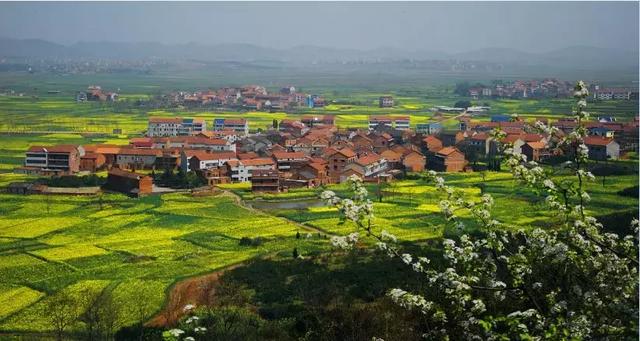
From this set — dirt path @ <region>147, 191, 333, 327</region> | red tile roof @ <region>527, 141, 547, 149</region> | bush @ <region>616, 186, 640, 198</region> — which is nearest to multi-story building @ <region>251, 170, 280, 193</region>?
dirt path @ <region>147, 191, 333, 327</region>

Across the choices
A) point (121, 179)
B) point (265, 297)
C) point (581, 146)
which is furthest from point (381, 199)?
point (581, 146)

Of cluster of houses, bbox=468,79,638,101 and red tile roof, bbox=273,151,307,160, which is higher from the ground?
cluster of houses, bbox=468,79,638,101

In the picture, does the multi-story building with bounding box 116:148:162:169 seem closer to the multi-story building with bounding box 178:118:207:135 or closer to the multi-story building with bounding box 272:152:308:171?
the multi-story building with bounding box 272:152:308:171

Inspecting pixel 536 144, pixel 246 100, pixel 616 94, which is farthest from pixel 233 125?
pixel 616 94

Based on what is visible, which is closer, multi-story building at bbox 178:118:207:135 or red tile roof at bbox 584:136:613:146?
red tile roof at bbox 584:136:613:146

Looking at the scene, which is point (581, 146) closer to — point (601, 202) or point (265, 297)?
point (265, 297)

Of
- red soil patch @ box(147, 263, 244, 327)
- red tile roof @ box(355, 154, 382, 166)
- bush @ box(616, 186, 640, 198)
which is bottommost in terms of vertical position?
red soil patch @ box(147, 263, 244, 327)
